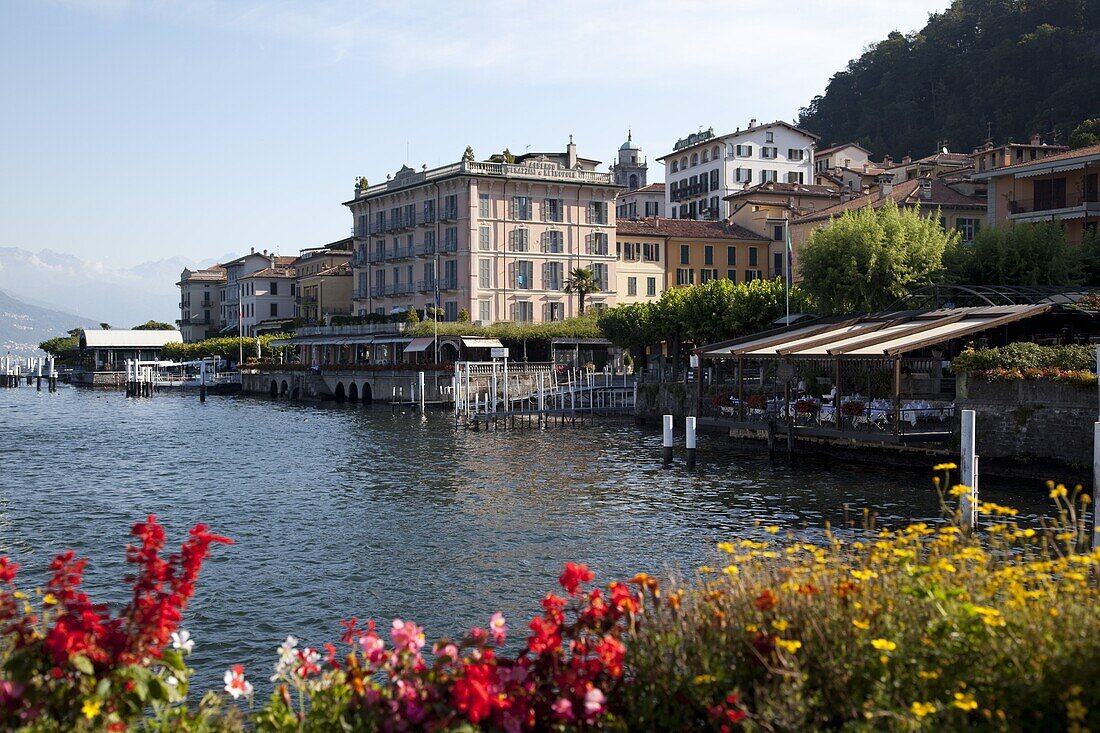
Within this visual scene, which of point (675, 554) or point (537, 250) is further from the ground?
point (537, 250)

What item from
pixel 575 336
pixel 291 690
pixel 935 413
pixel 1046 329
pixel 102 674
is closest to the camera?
pixel 102 674

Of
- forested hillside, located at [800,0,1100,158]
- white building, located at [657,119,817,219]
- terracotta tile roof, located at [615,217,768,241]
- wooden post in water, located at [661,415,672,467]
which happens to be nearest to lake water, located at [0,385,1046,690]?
wooden post in water, located at [661,415,672,467]

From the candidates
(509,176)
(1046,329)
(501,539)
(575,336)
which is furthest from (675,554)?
(509,176)

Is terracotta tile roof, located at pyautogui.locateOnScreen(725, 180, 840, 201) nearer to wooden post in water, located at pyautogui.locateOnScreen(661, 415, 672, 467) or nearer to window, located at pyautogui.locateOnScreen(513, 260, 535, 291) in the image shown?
window, located at pyautogui.locateOnScreen(513, 260, 535, 291)

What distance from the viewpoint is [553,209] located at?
8838 centimetres

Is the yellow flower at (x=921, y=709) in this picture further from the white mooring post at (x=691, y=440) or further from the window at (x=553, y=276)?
the window at (x=553, y=276)

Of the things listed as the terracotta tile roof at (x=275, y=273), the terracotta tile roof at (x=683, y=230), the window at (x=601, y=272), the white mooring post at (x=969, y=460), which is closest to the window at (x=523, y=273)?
the window at (x=601, y=272)

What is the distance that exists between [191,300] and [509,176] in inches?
3346

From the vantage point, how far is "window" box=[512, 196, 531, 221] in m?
87.0

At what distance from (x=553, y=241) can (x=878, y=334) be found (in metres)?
53.8

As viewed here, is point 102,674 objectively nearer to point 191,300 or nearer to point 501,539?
point 501,539

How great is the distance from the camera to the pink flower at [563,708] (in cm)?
661

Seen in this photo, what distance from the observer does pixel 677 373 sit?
58469 mm

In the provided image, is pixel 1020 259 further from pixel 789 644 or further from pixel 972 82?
pixel 972 82
